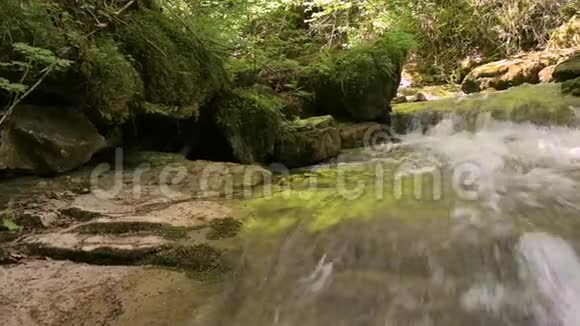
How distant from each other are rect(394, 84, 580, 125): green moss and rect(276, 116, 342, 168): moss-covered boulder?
225 centimetres

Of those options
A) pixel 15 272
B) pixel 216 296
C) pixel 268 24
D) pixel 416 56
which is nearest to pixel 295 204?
pixel 216 296

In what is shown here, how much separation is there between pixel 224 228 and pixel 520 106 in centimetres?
609

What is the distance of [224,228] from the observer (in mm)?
3449

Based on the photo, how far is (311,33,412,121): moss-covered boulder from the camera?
7.71 meters

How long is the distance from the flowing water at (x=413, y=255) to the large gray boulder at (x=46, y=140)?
1.62 metres

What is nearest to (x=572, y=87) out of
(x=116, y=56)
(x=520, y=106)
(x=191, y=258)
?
(x=520, y=106)

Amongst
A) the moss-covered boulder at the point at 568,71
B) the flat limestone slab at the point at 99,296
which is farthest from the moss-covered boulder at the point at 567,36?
the flat limestone slab at the point at 99,296

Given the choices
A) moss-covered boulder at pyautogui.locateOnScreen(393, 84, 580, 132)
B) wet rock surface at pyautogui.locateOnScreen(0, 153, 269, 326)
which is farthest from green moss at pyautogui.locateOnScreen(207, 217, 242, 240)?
moss-covered boulder at pyautogui.locateOnScreen(393, 84, 580, 132)

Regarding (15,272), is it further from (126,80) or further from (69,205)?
(126,80)

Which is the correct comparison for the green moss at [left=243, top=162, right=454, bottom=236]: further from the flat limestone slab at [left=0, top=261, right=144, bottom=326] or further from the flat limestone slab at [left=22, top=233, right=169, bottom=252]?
the flat limestone slab at [left=0, top=261, right=144, bottom=326]

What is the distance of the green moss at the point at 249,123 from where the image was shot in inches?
226

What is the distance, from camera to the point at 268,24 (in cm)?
984

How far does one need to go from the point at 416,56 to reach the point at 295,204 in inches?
430

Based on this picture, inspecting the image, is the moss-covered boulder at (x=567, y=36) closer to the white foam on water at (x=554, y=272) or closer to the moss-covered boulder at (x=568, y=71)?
the moss-covered boulder at (x=568, y=71)
